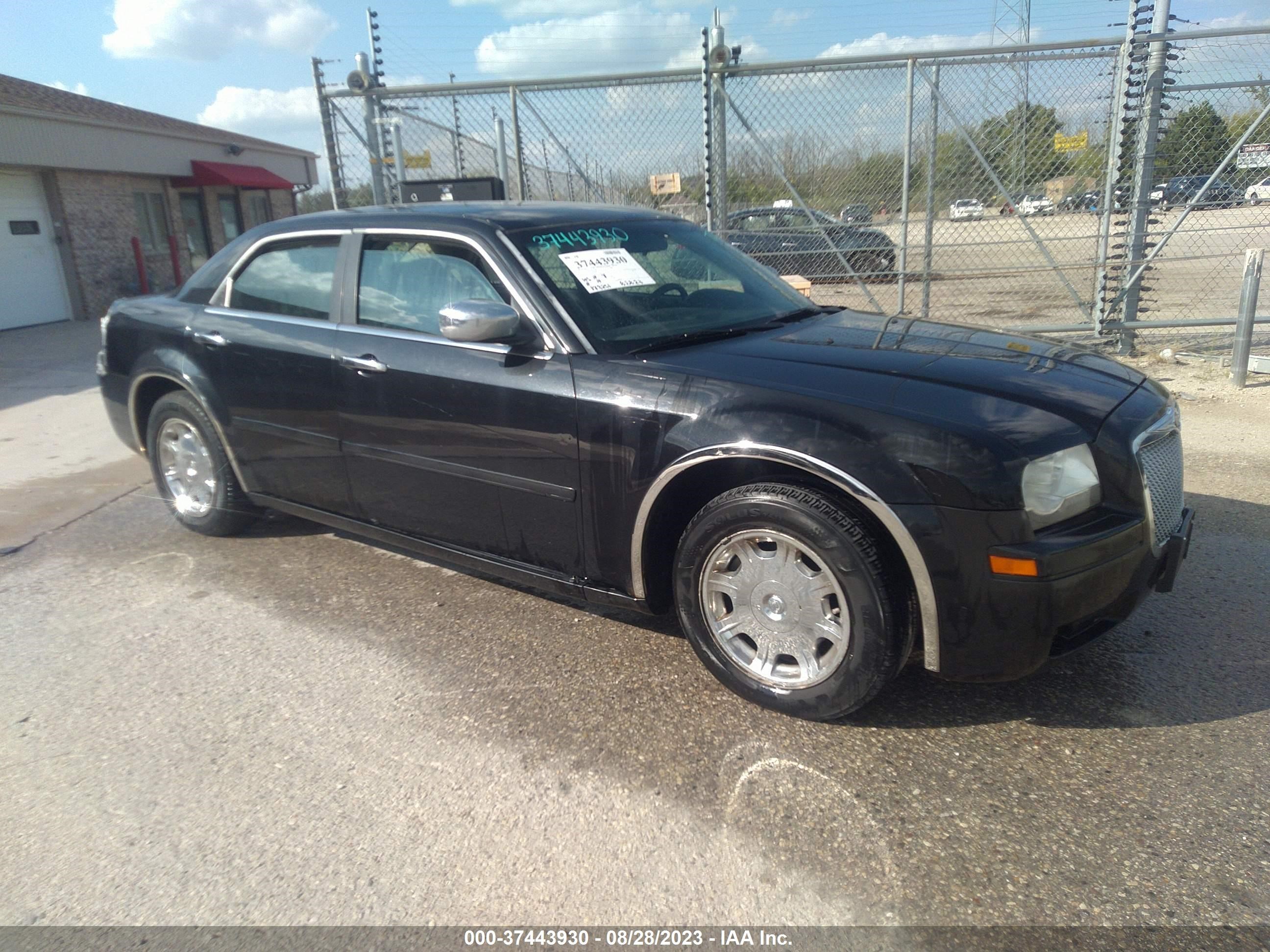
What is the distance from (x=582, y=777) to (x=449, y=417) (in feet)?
5.02

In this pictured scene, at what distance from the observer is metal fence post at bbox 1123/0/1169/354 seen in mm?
7676

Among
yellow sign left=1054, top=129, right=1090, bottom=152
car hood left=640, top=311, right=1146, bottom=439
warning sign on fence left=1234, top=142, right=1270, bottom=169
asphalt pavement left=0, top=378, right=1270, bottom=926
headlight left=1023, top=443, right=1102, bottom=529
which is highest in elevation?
yellow sign left=1054, top=129, right=1090, bottom=152

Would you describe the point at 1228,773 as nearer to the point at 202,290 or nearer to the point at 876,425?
the point at 876,425

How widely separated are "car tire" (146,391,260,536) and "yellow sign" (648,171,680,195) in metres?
5.03

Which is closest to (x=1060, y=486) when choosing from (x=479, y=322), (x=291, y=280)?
(x=479, y=322)

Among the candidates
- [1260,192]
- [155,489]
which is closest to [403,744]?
[155,489]

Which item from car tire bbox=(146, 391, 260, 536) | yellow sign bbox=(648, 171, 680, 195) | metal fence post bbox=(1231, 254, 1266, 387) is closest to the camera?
car tire bbox=(146, 391, 260, 536)

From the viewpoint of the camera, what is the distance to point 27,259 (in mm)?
16031

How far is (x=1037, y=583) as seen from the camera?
8.74ft

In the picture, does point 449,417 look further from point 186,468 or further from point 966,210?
point 966,210

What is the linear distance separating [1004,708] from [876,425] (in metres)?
1.14

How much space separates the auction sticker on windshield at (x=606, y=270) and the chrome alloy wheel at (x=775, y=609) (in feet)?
4.09

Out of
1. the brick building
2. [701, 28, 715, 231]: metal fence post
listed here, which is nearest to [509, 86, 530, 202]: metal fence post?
[701, 28, 715, 231]: metal fence post

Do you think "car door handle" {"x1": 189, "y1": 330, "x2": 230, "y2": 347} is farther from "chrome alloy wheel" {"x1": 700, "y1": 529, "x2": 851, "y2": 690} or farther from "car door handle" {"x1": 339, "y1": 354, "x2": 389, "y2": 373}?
"chrome alloy wheel" {"x1": 700, "y1": 529, "x2": 851, "y2": 690}
